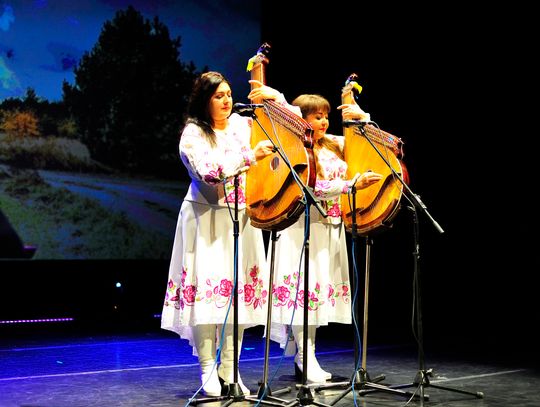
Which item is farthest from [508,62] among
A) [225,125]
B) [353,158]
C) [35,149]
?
[35,149]

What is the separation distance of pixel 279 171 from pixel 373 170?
2.10ft

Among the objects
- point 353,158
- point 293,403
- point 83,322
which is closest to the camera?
point 293,403

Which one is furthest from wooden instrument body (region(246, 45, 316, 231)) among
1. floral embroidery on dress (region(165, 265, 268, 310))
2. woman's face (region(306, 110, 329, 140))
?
woman's face (region(306, 110, 329, 140))

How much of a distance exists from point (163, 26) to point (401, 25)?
2101mm

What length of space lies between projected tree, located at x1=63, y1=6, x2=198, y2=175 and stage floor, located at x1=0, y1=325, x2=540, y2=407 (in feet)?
5.40

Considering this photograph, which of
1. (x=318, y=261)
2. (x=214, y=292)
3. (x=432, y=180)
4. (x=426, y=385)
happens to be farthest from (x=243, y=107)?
(x=432, y=180)

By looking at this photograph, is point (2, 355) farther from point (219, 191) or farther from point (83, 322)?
point (219, 191)

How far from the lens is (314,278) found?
386 cm

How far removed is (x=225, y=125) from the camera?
12.1 feet

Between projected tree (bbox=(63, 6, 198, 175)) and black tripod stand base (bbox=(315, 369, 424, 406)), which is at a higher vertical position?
projected tree (bbox=(63, 6, 198, 175))

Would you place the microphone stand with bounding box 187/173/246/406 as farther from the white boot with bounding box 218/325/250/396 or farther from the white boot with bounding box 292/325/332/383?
the white boot with bounding box 292/325/332/383

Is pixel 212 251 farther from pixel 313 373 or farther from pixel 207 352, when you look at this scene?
pixel 313 373

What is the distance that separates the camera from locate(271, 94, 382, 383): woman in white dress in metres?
3.83

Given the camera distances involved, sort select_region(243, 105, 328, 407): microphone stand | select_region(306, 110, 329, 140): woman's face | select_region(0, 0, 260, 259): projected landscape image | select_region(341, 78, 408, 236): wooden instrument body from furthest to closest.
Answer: select_region(0, 0, 260, 259): projected landscape image, select_region(306, 110, 329, 140): woman's face, select_region(341, 78, 408, 236): wooden instrument body, select_region(243, 105, 328, 407): microphone stand
